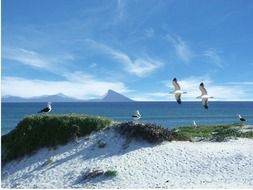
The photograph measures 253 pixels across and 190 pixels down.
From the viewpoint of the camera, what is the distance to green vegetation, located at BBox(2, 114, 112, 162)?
1228 inches

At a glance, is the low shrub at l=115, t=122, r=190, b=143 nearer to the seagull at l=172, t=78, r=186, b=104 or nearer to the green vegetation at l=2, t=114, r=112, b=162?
the green vegetation at l=2, t=114, r=112, b=162

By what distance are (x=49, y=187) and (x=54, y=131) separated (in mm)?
5550

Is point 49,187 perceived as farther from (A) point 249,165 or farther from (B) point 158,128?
(A) point 249,165

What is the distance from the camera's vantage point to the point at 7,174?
96.6ft

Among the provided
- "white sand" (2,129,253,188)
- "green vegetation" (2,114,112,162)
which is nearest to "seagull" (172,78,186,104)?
"white sand" (2,129,253,188)

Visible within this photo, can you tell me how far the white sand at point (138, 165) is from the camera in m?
26.1

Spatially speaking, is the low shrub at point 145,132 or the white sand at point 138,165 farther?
the low shrub at point 145,132

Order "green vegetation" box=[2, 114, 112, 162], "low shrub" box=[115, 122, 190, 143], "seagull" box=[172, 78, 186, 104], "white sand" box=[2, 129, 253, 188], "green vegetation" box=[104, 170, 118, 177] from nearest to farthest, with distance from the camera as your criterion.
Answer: "seagull" box=[172, 78, 186, 104]
"white sand" box=[2, 129, 253, 188]
"green vegetation" box=[104, 170, 118, 177]
"low shrub" box=[115, 122, 190, 143]
"green vegetation" box=[2, 114, 112, 162]

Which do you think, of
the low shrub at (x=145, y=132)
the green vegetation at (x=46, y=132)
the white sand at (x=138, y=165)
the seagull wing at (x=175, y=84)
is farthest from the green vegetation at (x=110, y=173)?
the seagull wing at (x=175, y=84)

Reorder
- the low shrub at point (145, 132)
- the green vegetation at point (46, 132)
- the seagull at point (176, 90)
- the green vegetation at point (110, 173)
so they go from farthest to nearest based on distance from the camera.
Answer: the green vegetation at point (46, 132) < the low shrub at point (145, 132) < the green vegetation at point (110, 173) < the seagull at point (176, 90)

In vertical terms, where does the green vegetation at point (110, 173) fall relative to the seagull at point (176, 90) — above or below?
below

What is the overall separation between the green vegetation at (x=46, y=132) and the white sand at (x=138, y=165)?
0.55m

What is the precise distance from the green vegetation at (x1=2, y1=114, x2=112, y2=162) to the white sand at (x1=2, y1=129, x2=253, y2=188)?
0.55 m

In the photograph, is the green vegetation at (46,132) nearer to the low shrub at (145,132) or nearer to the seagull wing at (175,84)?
the low shrub at (145,132)
